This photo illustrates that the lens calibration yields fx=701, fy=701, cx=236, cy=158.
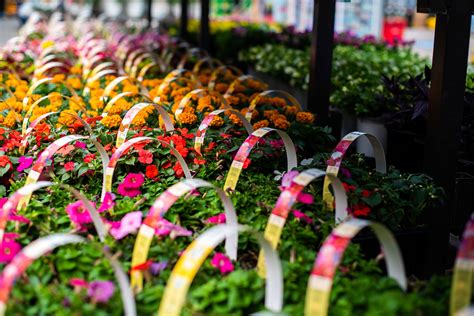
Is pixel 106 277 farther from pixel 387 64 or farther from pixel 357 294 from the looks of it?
pixel 387 64

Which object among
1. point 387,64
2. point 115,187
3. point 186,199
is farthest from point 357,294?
point 387,64

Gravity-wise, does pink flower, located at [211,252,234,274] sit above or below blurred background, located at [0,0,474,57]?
below

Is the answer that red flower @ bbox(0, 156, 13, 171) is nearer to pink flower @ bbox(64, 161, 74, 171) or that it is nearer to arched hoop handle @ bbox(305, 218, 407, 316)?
pink flower @ bbox(64, 161, 74, 171)

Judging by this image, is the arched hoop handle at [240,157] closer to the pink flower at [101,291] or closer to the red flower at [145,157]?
the red flower at [145,157]

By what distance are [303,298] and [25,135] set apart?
2.13m

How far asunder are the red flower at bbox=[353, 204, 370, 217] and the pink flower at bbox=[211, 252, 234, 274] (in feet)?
2.27

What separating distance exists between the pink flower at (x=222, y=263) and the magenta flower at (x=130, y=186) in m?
0.83

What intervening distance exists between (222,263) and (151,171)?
3.81 feet

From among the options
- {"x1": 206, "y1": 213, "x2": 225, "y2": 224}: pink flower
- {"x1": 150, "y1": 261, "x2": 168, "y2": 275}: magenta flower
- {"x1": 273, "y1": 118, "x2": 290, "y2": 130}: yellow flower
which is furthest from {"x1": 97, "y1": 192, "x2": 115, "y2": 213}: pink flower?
{"x1": 273, "y1": 118, "x2": 290, "y2": 130}: yellow flower

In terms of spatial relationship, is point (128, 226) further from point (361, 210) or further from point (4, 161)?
point (4, 161)

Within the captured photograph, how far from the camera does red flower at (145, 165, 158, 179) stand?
338 centimetres

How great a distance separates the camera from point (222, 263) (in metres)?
2.34

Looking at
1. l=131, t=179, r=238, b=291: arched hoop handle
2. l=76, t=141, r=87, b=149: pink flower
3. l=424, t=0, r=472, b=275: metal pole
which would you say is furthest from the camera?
l=76, t=141, r=87, b=149: pink flower

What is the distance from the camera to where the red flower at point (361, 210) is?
9.24 feet
